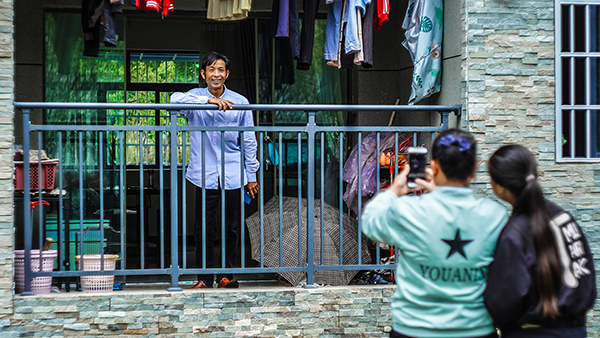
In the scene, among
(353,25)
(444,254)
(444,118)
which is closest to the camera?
(444,254)

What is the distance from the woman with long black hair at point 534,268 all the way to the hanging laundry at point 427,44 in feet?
9.12

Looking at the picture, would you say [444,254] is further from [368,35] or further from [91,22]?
→ [91,22]

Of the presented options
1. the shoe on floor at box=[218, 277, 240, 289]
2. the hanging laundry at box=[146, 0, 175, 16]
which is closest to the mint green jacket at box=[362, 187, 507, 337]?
the shoe on floor at box=[218, 277, 240, 289]

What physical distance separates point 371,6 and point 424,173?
311 cm

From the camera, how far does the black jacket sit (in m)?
2.13

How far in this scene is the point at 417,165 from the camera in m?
2.30

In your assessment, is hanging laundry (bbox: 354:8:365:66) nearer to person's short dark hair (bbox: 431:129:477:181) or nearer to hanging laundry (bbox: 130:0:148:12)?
hanging laundry (bbox: 130:0:148:12)

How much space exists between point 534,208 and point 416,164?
443 mm

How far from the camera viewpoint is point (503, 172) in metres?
2.27

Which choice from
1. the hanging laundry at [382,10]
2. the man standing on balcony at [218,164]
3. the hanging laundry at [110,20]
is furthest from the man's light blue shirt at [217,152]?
the hanging laundry at [382,10]

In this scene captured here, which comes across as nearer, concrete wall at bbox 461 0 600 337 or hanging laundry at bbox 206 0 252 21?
concrete wall at bbox 461 0 600 337

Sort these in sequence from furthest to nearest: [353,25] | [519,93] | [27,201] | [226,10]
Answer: [226,10], [353,25], [519,93], [27,201]

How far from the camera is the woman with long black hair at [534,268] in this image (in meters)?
2.14

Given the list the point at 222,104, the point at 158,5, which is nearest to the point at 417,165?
the point at 222,104
